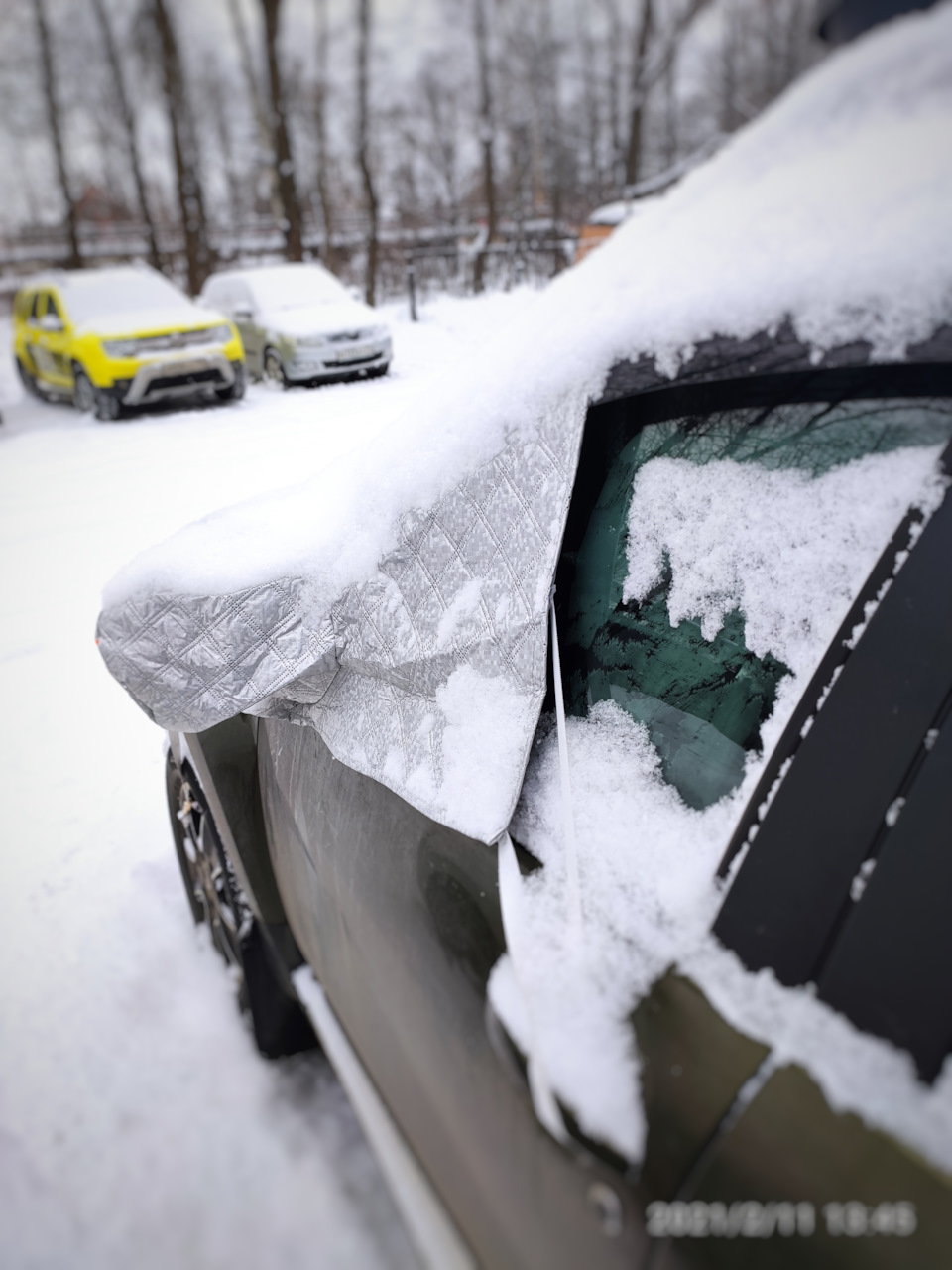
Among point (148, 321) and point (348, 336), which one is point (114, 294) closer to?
point (148, 321)

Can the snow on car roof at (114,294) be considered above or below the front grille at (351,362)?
above

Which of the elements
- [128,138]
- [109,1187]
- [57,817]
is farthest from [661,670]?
[128,138]

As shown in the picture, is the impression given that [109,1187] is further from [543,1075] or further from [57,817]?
[57,817]

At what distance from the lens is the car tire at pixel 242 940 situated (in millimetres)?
1684

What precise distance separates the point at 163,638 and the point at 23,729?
2391mm

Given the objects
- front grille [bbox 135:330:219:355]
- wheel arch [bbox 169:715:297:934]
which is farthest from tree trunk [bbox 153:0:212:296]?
wheel arch [bbox 169:715:297:934]

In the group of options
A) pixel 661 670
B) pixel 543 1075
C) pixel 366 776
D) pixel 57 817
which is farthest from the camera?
pixel 57 817

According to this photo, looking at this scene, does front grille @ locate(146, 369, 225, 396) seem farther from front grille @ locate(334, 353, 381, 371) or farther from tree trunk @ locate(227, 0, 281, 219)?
tree trunk @ locate(227, 0, 281, 219)

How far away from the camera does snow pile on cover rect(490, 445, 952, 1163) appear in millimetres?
781

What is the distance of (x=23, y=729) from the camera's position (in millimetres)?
3252

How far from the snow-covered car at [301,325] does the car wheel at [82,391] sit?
202cm

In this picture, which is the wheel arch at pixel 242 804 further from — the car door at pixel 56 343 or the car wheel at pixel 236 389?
the car door at pixel 56 343

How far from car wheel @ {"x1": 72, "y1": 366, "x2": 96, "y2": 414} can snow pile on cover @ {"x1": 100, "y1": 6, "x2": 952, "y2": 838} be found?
8712mm

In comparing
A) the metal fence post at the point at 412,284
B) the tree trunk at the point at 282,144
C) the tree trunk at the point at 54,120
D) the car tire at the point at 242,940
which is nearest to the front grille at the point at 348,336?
the metal fence post at the point at 412,284
